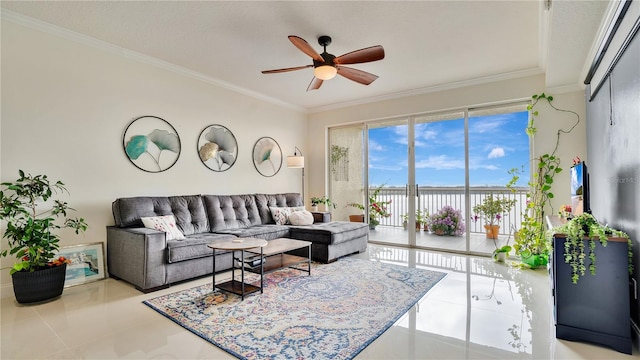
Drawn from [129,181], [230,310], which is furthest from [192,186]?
[230,310]

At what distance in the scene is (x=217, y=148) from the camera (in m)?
4.79

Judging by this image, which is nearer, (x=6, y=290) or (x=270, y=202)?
(x=6, y=290)

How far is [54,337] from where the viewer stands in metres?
2.14

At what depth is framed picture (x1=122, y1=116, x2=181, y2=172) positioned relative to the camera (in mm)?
3801

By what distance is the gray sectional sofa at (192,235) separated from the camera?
10.1 feet

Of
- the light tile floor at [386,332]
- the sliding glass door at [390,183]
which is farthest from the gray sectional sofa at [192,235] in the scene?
the sliding glass door at [390,183]

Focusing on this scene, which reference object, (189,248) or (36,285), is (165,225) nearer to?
(189,248)

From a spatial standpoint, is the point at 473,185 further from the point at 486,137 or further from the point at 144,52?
the point at 144,52

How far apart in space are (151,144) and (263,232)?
73.1 inches

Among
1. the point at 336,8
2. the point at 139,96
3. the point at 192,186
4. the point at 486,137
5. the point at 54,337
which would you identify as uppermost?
the point at 336,8

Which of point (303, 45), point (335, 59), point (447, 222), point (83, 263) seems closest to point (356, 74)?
point (335, 59)

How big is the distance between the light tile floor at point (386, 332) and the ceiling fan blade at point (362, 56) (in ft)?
7.66

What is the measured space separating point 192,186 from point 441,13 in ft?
12.4

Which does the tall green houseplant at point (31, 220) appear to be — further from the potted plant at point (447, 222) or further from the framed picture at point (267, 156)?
the potted plant at point (447, 222)
